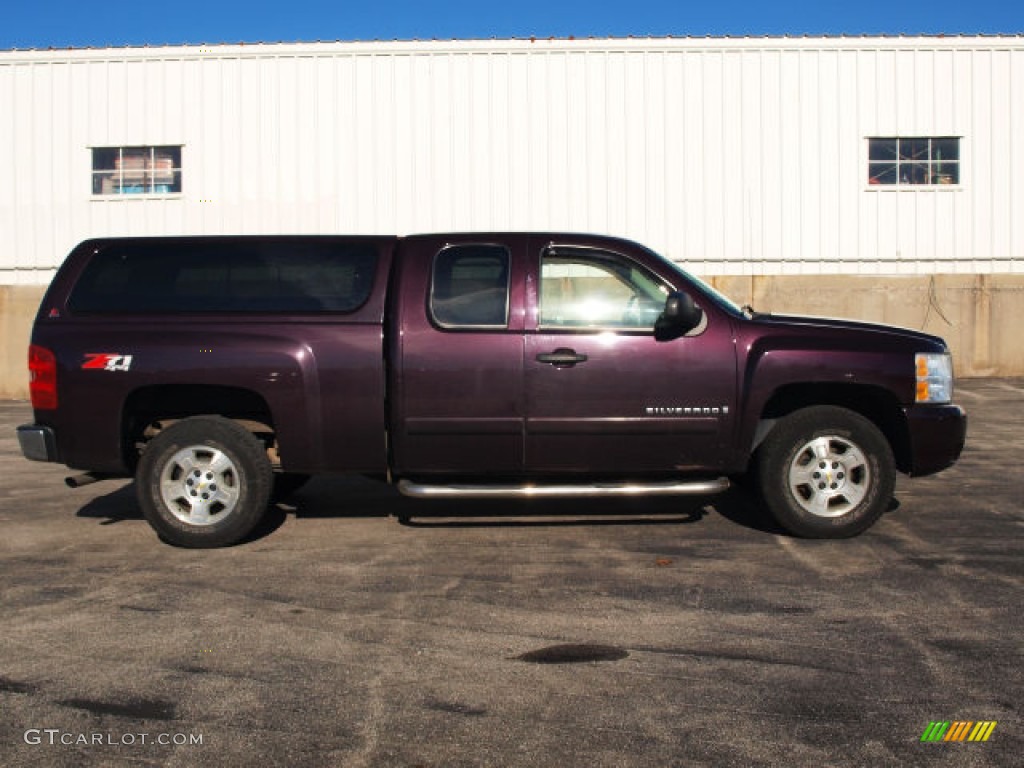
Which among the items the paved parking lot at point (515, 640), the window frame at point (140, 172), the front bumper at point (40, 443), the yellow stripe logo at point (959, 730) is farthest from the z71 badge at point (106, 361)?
the window frame at point (140, 172)

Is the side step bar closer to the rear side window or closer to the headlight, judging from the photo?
the rear side window

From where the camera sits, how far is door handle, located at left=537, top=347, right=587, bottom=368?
19.6ft

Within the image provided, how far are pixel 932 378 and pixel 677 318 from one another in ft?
5.59

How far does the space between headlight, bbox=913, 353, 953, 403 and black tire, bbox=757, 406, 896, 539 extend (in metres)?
0.37

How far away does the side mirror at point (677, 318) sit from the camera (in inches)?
230

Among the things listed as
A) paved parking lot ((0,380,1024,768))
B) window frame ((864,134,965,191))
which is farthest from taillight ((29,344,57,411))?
window frame ((864,134,965,191))

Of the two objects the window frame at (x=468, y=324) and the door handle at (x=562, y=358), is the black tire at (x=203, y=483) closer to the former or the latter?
the window frame at (x=468, y=324)

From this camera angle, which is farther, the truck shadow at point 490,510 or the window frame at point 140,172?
the window frame at point 140,172

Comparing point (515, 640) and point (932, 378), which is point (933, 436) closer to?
point (932, 378)

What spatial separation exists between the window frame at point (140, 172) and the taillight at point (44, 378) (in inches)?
460

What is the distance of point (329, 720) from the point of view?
140 inches

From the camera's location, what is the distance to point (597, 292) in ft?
20.4

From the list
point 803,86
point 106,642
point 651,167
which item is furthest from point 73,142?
point 106,642

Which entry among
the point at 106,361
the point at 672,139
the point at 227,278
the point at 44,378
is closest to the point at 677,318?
the point at 227,278
